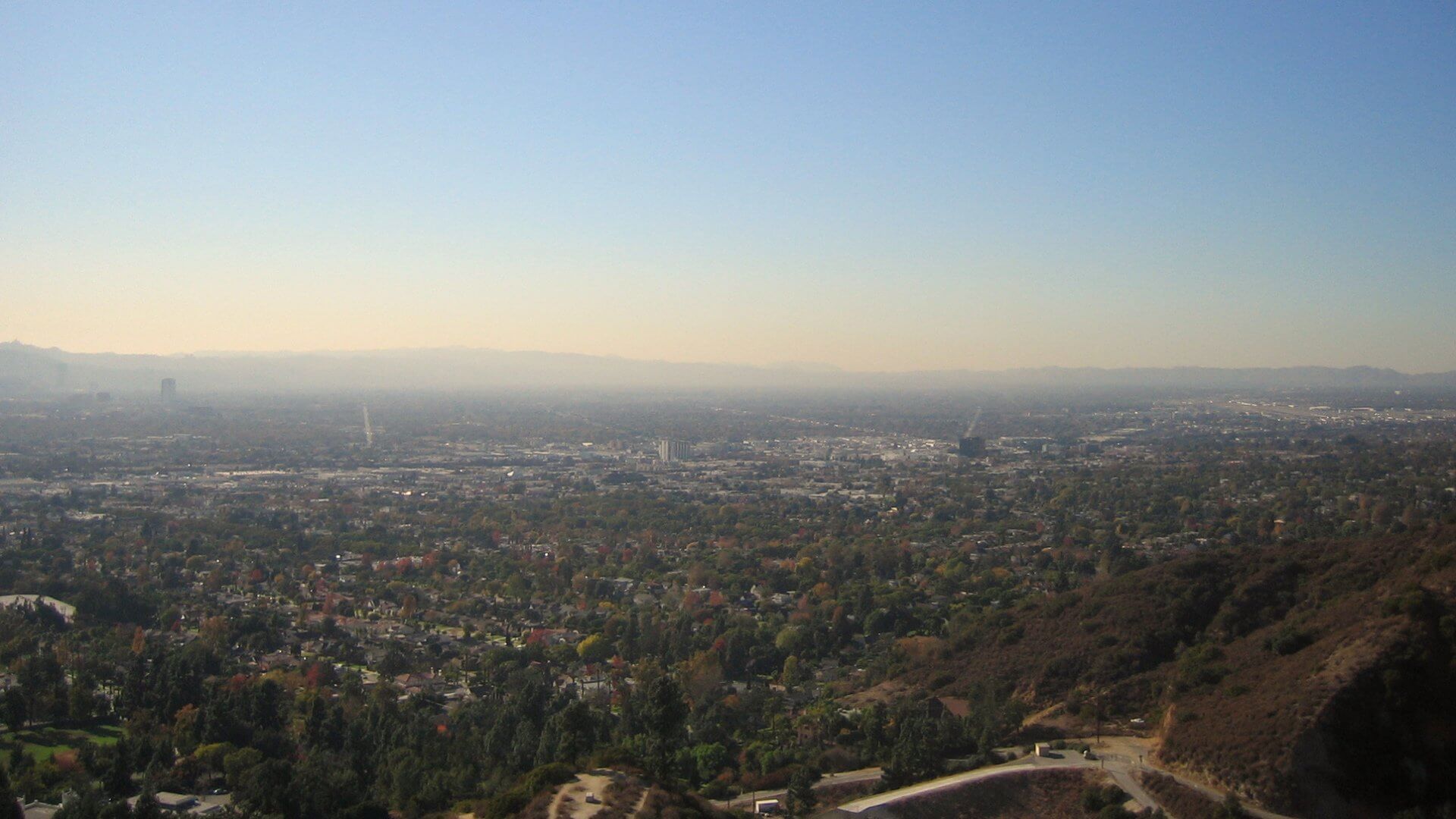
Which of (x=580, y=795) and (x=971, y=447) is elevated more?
(x=971, y=447)

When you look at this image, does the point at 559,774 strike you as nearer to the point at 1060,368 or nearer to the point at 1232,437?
the point at 1232,437

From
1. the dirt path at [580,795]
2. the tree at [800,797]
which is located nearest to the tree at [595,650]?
the dirt path at [580,795]

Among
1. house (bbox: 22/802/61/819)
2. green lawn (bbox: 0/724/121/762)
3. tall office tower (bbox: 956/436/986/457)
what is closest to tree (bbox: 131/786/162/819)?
house (bbox: 22/802/61/819)

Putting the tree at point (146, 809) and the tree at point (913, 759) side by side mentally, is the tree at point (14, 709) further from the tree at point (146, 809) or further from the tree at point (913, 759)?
the tree at point (913, 759)

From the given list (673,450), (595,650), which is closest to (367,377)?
(673,450)

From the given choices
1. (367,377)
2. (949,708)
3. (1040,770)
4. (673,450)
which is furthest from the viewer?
(367,377)

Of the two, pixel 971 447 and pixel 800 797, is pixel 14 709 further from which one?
pixel 971 447
